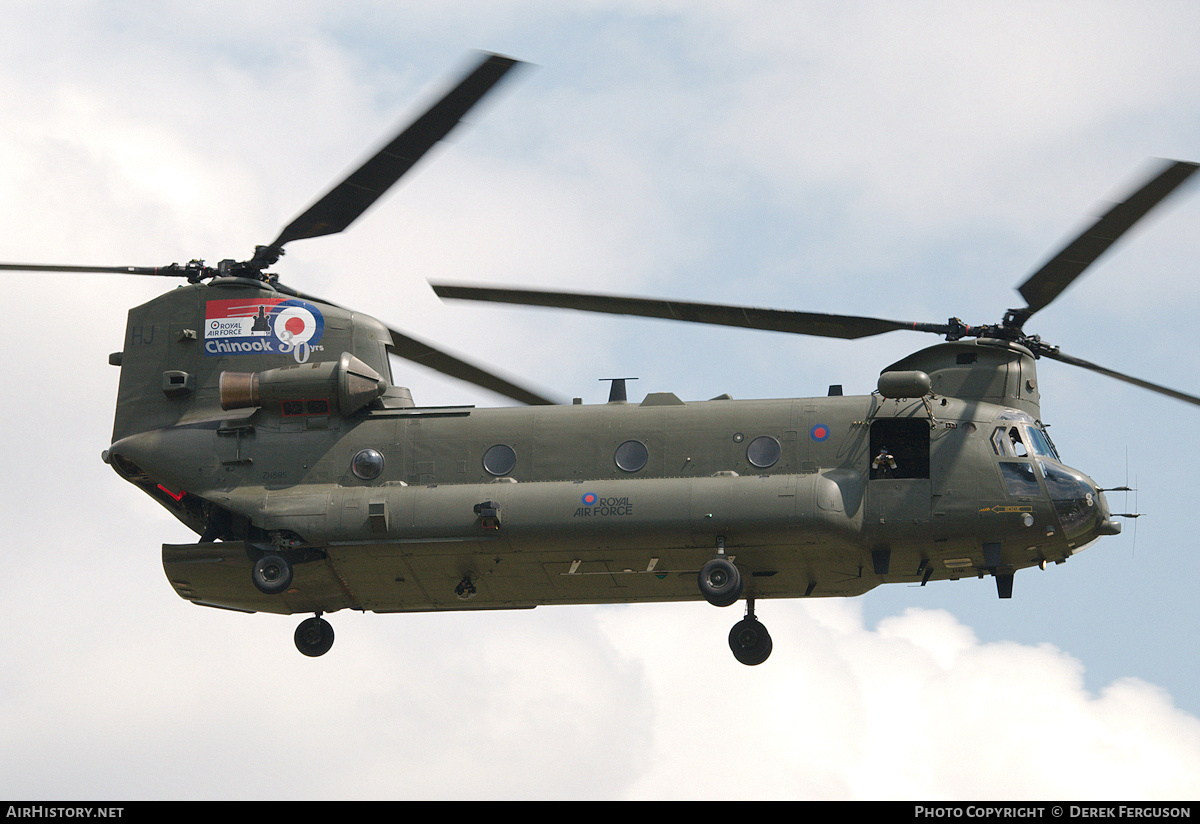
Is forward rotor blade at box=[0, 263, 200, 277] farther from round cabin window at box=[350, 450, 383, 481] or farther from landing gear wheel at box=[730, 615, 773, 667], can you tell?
landing gear wheel at box=[730, 615, 773, 667]

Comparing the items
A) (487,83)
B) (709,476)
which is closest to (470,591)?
(709,476)

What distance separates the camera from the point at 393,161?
82.4ft

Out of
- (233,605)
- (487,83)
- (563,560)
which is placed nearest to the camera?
(487,83)

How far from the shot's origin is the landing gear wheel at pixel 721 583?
79.5 feet

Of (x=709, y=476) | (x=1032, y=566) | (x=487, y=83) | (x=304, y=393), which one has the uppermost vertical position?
(x=487, y=83)

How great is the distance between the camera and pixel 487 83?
23656 millimetres

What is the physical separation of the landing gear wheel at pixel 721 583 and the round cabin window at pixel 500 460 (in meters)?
3.51

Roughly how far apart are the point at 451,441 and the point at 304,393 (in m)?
2.48

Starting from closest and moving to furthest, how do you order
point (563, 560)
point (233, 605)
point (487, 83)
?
point (487, 83)
point (563, 560)
point (233, 605)

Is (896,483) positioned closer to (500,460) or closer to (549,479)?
(549,479)

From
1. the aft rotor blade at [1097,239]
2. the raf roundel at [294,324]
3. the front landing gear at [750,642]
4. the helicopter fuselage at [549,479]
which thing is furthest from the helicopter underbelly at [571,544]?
the aft rotor blade at [1097,239]

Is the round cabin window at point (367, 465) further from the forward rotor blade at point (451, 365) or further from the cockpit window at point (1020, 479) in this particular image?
the cockpit window at point (1020, 479)

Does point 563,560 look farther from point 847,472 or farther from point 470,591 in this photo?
point 847,472

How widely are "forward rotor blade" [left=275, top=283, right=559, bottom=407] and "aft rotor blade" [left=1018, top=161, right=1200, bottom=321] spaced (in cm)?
796
